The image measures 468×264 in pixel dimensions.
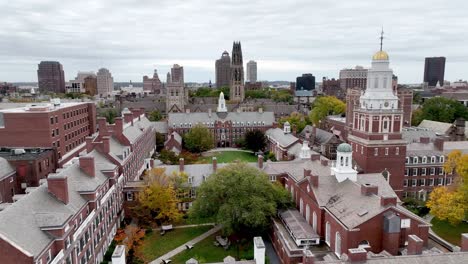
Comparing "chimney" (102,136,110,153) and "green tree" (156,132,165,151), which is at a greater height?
"chimney" (102,136,110,153)

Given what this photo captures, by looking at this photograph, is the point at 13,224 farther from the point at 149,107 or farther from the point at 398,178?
the point at 149,107

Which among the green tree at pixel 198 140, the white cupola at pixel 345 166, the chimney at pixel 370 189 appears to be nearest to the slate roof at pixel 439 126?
the white cupola at pixel 345 166

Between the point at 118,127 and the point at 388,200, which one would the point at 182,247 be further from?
the point at 118,127

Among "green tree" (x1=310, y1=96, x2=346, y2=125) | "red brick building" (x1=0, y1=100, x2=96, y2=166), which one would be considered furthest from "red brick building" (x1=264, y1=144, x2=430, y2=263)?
"green tree" (x1=310, y1=96, x2=346, y2=125)

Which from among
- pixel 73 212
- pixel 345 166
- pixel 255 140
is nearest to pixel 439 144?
pixel 345 166

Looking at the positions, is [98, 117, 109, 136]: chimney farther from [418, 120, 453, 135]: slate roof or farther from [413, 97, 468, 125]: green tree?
[413, 97, 468, 125]: green tree

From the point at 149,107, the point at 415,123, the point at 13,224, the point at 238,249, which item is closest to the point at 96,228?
the point at 13,224

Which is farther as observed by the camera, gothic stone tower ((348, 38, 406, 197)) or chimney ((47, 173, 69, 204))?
gothic stone tower ((348, 38, 406, 197))
